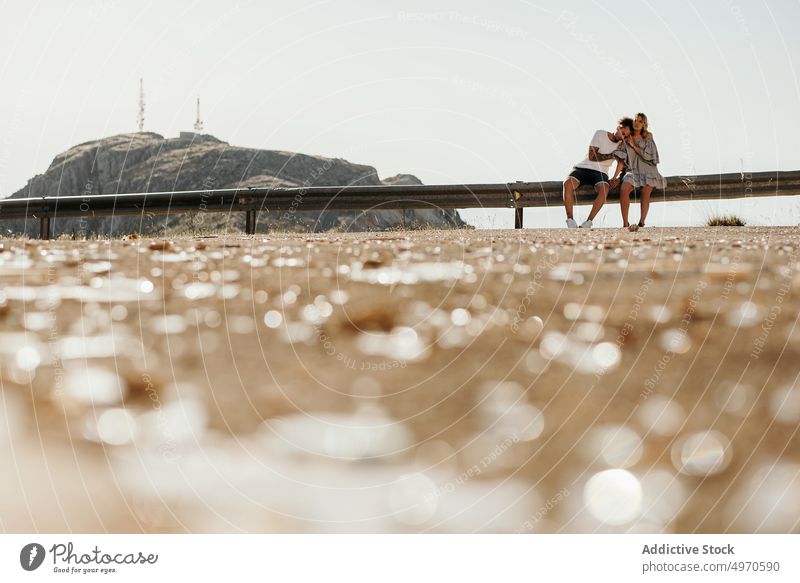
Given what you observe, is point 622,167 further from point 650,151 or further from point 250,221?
point 250,221

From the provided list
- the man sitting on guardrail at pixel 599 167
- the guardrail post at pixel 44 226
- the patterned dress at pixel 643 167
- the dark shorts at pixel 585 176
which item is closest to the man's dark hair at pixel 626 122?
the man sitting on guardrail at pixel 599 167

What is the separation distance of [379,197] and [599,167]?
116 inches

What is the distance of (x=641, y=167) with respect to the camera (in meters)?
8.47

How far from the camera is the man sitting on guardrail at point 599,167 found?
27.1 ft

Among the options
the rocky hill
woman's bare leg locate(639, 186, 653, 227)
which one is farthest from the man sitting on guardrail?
the rocky hill

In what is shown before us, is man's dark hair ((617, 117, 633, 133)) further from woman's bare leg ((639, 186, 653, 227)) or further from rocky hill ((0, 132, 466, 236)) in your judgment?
rocky hill ((0, 132, 466, 236))

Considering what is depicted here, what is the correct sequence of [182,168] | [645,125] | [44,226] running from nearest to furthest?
1. [645,125]
2. [44,226]
3. [182,168]

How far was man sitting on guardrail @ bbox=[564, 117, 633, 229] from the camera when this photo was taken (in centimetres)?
827

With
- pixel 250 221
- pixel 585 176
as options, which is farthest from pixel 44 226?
pixel 585 176

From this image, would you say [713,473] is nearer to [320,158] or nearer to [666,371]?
[666,371]

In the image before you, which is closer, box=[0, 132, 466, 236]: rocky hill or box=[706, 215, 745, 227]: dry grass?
box=[706, 215, 745, 227]: dry grass

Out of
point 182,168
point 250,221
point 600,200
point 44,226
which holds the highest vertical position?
point 182,168

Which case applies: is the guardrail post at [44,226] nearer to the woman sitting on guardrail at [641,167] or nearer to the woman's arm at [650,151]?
the woman sitting on guardrail at [641,167]
